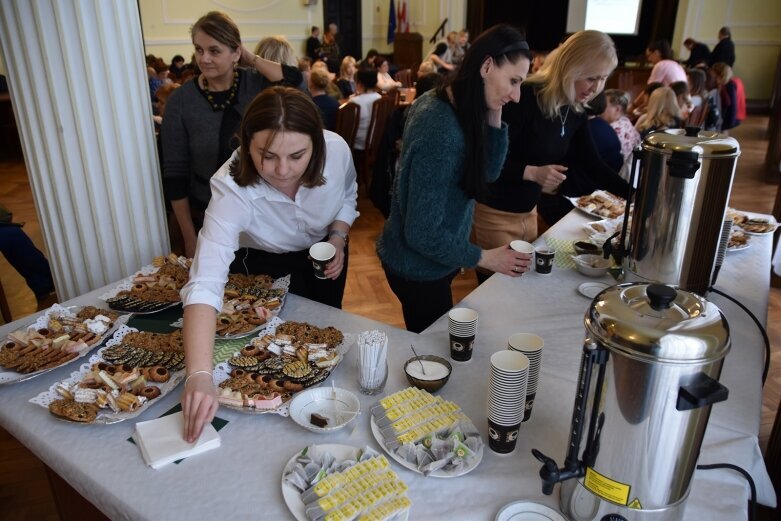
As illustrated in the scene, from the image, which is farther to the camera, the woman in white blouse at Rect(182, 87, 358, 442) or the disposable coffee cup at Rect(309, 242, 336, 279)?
the disposable coffee cup at Rect(309, 242, 336, 279)

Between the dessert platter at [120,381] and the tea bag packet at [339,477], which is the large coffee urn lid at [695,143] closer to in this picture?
the tea bag packet at [339,477]

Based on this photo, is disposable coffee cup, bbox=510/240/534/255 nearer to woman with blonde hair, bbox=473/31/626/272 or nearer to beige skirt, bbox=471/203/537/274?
woman with blonde hair, bbox=473/31/626/272

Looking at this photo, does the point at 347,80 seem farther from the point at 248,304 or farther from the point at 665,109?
the point at 248,304

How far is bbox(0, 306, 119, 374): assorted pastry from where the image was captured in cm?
116

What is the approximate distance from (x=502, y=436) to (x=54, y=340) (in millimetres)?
947

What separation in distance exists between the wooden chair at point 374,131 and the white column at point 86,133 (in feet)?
8.11

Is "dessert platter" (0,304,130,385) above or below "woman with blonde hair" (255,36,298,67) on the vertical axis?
below

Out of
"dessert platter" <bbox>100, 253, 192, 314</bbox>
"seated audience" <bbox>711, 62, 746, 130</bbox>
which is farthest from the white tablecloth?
Answer: "seated audience" <bbox>711, 62, 746, 130</bbox>

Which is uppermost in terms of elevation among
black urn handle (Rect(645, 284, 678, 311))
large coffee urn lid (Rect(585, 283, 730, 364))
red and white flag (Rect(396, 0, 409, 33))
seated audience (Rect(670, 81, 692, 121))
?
red and white flag (Rect(396, 0, 409, 33))

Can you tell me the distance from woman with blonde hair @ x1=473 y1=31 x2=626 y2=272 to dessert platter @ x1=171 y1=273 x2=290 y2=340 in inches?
29.0

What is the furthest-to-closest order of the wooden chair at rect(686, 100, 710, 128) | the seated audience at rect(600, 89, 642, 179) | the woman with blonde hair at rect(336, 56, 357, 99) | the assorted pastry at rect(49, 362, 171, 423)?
1. the woman with blonde hair at rect(336, 56, 357, 99)
2. the wooden chair at rect(686, 100, 710, 128)
3. the seated audience at rect(600, 89, 642, 179)
4. the assorted pastry at rect(49, 362, 171, 423)

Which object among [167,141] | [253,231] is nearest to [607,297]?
[253,231]

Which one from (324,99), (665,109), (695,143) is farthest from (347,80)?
(695,143)

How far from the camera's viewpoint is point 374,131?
14.0ft
